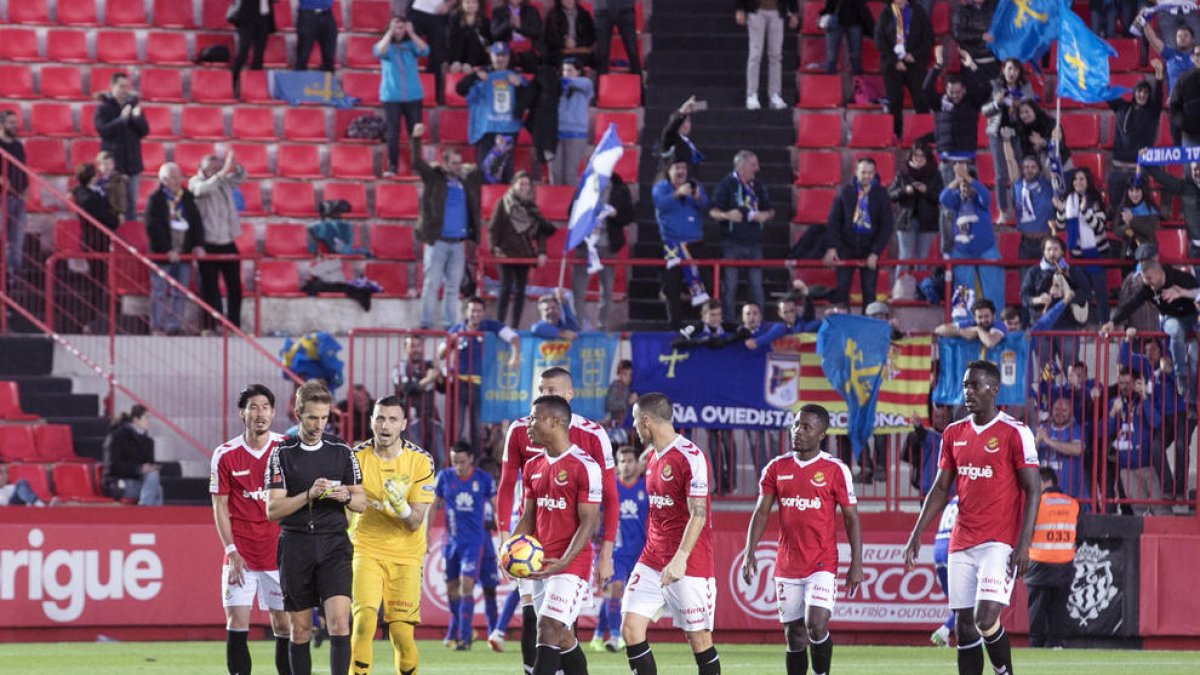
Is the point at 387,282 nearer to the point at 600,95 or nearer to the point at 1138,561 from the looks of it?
the point at 600,95

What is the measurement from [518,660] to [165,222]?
7.75m

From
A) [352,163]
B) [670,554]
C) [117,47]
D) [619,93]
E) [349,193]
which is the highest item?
[117,47]

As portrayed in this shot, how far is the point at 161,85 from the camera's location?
2756cm

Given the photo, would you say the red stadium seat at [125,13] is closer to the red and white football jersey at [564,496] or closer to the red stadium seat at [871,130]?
the red stadium seat at [871,130]

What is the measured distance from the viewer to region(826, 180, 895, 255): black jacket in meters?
23.1

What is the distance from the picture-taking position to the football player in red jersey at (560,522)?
1256 cm

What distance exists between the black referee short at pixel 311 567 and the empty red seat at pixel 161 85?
51.1ft

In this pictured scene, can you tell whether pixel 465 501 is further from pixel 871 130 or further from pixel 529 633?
pixel 871 130

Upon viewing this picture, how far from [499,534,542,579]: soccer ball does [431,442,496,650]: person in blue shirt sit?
6.83 metres

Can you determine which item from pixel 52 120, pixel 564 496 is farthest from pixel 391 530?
pixel 52 120

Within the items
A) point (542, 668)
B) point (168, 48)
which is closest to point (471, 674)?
point (542, 668)

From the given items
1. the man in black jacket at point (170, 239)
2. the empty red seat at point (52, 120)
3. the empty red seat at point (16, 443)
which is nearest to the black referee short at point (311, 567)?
the empty red seat at point (16, 443)

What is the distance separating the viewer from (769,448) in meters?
20.9

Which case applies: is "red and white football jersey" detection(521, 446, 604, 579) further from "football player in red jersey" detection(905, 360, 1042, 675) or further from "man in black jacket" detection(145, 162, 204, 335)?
"man in black jacket" detection(145, 162, 204, 335)
